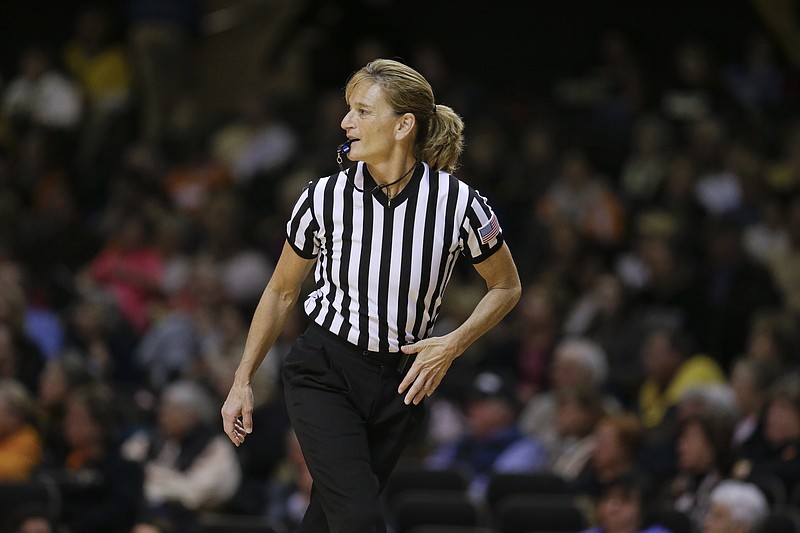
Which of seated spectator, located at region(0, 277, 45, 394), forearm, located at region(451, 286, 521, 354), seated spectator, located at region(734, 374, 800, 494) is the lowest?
seated spectator, located at region(734, 374, 800, 494)

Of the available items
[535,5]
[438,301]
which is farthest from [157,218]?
[438,301]

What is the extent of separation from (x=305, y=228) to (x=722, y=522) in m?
2.82

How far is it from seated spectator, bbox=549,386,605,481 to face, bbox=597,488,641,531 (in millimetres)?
1145

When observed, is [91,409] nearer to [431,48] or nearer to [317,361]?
[317,361]

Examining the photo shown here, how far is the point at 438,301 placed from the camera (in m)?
4.50

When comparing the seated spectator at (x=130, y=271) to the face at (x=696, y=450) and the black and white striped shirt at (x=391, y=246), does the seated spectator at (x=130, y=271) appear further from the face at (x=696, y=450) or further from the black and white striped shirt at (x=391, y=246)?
the black and white striped shirt at (x=391, y=246)

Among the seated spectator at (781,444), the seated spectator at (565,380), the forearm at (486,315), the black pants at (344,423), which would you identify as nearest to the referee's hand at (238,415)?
the black pants at (344,423)

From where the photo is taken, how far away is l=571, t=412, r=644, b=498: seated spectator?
7.41 meters

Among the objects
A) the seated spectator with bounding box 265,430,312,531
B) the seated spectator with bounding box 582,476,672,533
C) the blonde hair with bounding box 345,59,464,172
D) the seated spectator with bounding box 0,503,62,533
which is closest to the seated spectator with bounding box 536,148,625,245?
the seated spectator with bounding box 265,430,312,531

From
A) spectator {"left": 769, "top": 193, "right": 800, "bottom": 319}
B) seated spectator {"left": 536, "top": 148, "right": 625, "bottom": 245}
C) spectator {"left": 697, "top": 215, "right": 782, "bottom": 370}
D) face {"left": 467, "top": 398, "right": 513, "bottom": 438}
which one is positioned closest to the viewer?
face {"left": 467, "top": 398, "right": 513, "bottom": 438}

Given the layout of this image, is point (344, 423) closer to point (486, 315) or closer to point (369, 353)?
point (369, 353)

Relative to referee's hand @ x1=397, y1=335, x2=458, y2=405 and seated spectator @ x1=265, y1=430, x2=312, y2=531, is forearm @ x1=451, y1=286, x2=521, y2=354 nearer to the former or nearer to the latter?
referee's hand @ x1=397, y1=335, x2=458, y2=405

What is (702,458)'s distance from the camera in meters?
7.16

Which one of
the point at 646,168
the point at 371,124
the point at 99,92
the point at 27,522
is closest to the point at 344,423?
the point at 371,124
